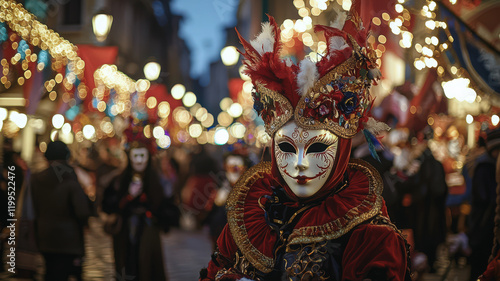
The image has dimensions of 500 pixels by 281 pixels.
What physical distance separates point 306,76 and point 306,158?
0.51 meters

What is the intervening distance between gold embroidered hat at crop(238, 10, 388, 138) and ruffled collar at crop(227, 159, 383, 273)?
329mm

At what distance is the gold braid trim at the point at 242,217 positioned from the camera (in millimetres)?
3920

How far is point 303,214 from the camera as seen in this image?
395 centimetres

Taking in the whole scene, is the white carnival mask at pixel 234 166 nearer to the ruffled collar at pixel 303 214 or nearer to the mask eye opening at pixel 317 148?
the ruffled collar at pixel 303 214

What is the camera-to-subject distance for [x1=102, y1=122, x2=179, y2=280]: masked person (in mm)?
7695

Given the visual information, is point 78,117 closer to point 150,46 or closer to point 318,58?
point 318,58

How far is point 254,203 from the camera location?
4.25m

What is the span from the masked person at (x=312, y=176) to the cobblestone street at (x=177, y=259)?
14.5 feet

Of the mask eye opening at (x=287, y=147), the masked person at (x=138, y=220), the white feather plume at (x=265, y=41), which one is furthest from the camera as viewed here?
the masked person at (x=138, y=220)

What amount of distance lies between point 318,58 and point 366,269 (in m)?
1.40

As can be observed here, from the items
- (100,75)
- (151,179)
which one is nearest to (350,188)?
(151,179)

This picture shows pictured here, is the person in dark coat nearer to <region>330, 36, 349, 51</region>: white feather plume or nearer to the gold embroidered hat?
the gold embroidered hat

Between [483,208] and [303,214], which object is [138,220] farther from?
[303,214]

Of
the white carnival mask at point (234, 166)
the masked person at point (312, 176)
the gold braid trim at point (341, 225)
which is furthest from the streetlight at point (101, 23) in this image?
the gold braid trim at point (341, 225)
